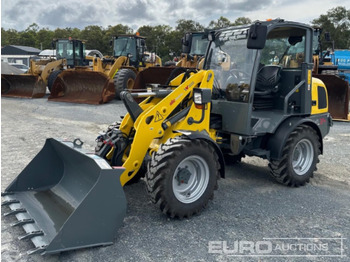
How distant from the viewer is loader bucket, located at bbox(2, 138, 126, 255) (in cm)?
294

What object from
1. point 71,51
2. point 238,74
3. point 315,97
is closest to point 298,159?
point 315,97

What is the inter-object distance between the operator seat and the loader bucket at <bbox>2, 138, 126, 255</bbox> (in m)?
2.62

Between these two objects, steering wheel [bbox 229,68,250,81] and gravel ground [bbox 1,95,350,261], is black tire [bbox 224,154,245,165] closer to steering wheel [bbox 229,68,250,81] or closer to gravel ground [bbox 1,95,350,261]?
gravel ground [bbox 1,95,350,261]

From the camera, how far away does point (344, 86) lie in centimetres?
966

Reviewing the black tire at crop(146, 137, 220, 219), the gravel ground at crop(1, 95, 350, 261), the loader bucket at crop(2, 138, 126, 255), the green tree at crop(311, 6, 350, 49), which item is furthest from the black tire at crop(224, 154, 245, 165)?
the green tree at crop(311, 6, 350, 49)

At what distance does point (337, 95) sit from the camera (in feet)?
32.8

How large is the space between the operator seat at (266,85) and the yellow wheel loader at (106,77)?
29.4 ft

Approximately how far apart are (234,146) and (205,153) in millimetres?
937

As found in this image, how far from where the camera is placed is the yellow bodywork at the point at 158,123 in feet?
12.4

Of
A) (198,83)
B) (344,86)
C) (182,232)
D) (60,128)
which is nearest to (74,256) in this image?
(182,232)

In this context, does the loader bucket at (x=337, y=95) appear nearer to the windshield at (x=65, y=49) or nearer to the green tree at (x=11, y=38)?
the windshield at (x=65, y=49)

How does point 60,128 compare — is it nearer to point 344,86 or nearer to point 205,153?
point 205,153

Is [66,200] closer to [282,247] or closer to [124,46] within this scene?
[282,247]

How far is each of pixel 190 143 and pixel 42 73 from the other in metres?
14.7
